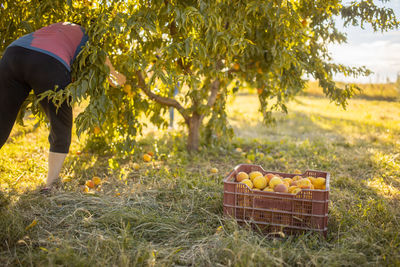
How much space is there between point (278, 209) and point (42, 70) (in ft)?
6.17

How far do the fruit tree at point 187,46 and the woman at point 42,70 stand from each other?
109 millimetres

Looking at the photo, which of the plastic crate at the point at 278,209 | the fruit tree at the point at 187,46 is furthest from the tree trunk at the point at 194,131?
the plastic crate at the point at 278,209

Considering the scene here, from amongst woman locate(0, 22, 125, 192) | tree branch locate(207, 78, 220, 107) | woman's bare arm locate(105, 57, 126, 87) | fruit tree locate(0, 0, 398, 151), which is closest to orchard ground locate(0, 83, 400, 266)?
woman locate(0, 22, 125, 192)

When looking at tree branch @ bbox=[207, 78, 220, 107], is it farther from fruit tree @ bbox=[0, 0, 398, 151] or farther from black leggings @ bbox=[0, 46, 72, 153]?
black leggings @ bbox=[0, 46, 72, 153]

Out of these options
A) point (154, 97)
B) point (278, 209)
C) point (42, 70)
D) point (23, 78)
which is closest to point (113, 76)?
point (42, 70)

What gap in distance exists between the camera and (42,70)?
7.41ft

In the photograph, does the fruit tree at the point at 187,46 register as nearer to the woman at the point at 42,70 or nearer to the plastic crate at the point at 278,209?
the woman at the point at 42,70

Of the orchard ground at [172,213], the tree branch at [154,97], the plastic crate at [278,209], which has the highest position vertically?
the tree branch at [154,97]

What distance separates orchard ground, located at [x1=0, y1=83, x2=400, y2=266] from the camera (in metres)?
1.61

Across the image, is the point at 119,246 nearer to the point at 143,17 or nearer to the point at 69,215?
the point at 69,215

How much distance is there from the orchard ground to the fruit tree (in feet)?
1.63

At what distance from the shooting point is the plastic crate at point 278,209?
185 cm

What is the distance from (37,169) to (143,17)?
189cm

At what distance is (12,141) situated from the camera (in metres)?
4.22
